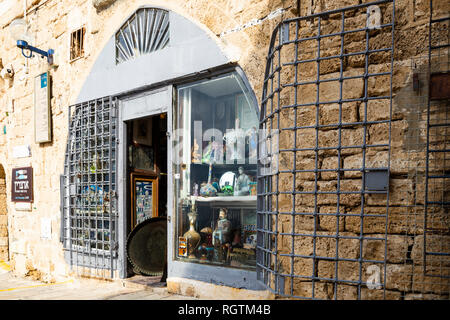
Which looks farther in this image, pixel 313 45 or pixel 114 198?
pixel 114 198

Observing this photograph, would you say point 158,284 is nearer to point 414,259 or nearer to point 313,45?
point 414,259

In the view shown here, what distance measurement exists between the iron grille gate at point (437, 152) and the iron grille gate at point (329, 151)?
275 mm

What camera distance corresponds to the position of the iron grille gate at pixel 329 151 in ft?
9.22

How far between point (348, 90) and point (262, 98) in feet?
2.66

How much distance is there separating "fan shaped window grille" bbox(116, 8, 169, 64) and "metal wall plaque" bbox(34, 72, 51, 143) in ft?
5.98

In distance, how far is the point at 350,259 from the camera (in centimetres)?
281

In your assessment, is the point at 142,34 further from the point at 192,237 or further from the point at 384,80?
the point at 384,80

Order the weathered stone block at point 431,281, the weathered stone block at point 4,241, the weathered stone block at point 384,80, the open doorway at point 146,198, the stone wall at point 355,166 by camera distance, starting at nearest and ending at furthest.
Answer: the weathered stone block at point 431,281 → the stone wall at point 355,166 → the weathered stone block at point 384,80 → the open doorway at point 146,198 → the weathered stone block at point 4,241

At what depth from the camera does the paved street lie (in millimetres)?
4137

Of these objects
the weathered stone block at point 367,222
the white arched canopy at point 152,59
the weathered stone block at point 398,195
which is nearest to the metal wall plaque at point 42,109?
the white arched canopy at point 152,59

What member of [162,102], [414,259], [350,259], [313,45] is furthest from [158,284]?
[313,45]

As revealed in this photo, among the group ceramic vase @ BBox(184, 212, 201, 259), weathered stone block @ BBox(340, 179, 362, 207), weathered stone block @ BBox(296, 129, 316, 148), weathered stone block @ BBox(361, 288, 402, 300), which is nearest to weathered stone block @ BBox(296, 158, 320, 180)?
weathered stone block @ BBox(296, 129, 316, 148)

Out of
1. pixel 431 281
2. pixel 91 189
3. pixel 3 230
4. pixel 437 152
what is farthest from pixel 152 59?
pixel 3 230

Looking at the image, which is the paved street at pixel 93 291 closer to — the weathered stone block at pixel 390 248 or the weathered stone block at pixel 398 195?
the weathered stone block at pixel 390 248
